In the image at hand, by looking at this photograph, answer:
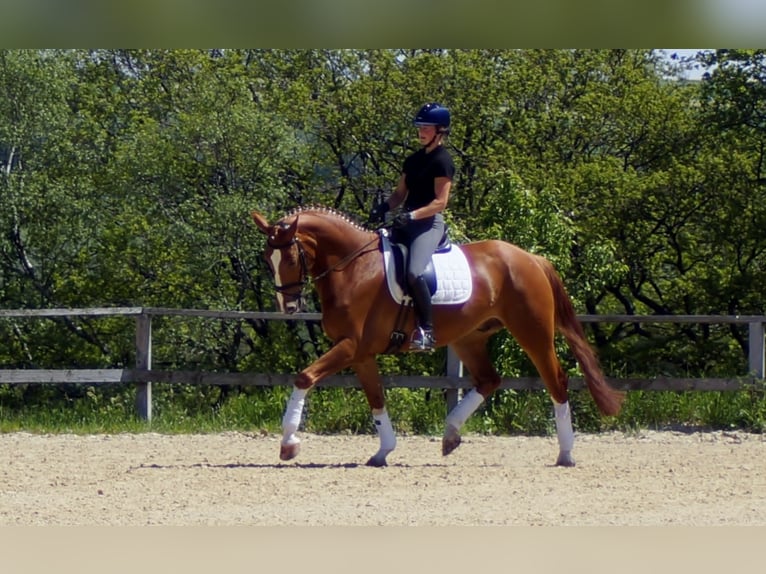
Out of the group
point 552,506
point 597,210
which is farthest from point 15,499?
point 597,210

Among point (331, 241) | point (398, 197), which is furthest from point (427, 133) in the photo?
point (331, 241)

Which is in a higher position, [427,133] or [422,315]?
[427,133]

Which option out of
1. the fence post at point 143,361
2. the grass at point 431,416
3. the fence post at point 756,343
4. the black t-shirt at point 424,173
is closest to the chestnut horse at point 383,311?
the black t-shirt at point 424,173

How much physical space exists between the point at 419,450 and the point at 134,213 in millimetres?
9267

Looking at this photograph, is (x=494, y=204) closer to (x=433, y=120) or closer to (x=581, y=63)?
(x=433, y=120)

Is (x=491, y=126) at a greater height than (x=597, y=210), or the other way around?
(x=491, y=126)

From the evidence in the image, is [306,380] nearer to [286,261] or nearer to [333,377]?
[286,261]

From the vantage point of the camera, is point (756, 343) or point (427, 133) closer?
point (427, 133)

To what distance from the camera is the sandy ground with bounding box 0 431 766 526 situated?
20.4 feet

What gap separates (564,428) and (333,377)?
3.69 m

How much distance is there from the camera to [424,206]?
8414mm

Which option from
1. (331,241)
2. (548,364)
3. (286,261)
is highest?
(331,241)

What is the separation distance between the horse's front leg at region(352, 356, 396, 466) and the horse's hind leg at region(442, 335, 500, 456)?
51cm

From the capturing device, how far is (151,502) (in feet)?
22.2
